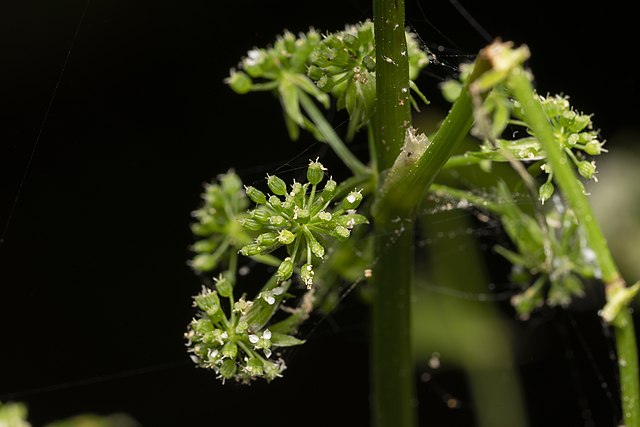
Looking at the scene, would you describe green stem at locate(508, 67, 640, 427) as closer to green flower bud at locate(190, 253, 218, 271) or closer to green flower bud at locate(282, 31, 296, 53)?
green flower bud at locate(282, 31, 296, 53)

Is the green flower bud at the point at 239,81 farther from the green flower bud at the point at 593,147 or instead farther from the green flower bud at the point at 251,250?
the green flower bud at the point at 593,147

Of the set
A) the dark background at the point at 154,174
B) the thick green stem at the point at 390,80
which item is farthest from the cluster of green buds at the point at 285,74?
the dark background at the point at 154,174

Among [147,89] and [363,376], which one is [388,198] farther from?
[363,376]

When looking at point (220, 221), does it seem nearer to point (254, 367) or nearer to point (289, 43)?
point (289, 43)

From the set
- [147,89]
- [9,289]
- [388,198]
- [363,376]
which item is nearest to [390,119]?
[388,198]

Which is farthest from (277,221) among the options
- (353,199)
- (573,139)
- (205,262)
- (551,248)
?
(551,248)

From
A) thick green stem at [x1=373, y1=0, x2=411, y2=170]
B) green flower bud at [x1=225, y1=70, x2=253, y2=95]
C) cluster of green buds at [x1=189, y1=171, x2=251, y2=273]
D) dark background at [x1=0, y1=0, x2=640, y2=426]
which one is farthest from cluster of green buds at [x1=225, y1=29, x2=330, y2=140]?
dark background at [x1=0, y1=0, x2=640, y2=426]
